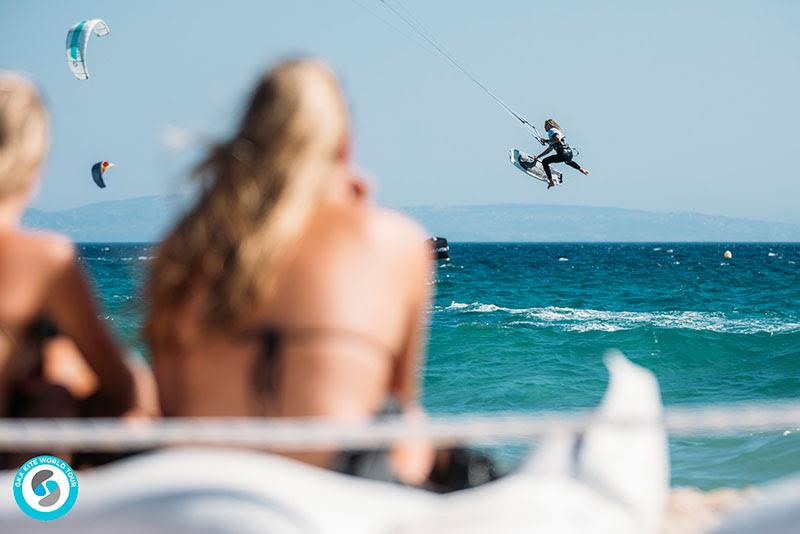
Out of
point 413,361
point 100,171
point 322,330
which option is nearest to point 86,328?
point 322,330

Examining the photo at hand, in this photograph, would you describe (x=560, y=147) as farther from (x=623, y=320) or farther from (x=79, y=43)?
(x=79, y=43)

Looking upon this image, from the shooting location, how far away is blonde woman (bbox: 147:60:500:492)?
1398 millimetres

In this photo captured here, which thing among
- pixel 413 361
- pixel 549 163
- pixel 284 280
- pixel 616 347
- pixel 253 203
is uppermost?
pixel 549 163

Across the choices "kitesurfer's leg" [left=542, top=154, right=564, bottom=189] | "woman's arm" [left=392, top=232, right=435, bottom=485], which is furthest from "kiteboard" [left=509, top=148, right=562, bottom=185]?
"woman's arm" [left=392, top=232, right=435, bottom=485]

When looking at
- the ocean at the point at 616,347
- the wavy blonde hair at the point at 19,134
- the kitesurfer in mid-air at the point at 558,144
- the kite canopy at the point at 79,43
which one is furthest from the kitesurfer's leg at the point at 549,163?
the wavy blonde hair at the point at 19,134

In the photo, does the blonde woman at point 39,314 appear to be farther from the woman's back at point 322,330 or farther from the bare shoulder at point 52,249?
the woman's back at point 322,330

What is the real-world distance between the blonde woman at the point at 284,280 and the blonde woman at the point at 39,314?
0.52 ft

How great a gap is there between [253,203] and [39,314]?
45cm

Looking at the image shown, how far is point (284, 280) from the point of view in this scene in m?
1.40

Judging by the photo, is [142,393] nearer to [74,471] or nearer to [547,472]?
[74,471]

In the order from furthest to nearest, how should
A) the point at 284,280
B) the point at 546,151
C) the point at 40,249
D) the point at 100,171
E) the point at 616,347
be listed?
the point at 100,171 → the point at 546,151 → the point at 616,347 → the point at 40,249 → the point at 284,280

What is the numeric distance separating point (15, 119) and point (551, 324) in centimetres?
1666

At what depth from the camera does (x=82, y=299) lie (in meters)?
1.56

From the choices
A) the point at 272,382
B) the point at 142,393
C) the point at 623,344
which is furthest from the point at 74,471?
the point at 623,344
